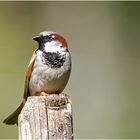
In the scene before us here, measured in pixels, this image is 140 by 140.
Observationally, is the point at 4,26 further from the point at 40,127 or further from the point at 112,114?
the point at 40,127

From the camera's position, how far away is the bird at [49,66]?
10.9ft

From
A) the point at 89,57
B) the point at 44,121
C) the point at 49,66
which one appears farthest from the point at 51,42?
the point at 89,57

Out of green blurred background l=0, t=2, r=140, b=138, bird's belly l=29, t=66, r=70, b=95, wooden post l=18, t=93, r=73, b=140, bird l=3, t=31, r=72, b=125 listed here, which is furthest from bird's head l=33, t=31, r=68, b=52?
green blurred background l=0, t=2, r=140, b=138

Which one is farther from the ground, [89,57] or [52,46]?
[52,46]

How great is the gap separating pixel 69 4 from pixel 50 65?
4.29m

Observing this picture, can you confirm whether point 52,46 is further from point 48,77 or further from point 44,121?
point 44,121

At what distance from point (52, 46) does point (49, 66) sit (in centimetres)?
12

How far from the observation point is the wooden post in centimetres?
233

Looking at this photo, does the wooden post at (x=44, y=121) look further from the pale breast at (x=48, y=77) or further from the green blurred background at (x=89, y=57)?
the green blurred background at (x=89, y=57)

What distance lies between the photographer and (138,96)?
6379 mm

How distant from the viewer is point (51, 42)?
3.38m

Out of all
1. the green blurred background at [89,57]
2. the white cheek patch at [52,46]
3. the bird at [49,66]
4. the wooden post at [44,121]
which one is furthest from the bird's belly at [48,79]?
the green blurred background at [89,57]

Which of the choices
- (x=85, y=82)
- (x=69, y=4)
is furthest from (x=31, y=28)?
(x=85, y=82)

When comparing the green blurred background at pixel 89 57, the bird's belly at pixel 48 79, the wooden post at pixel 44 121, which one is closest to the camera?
the wooden post at pixel 44 121
